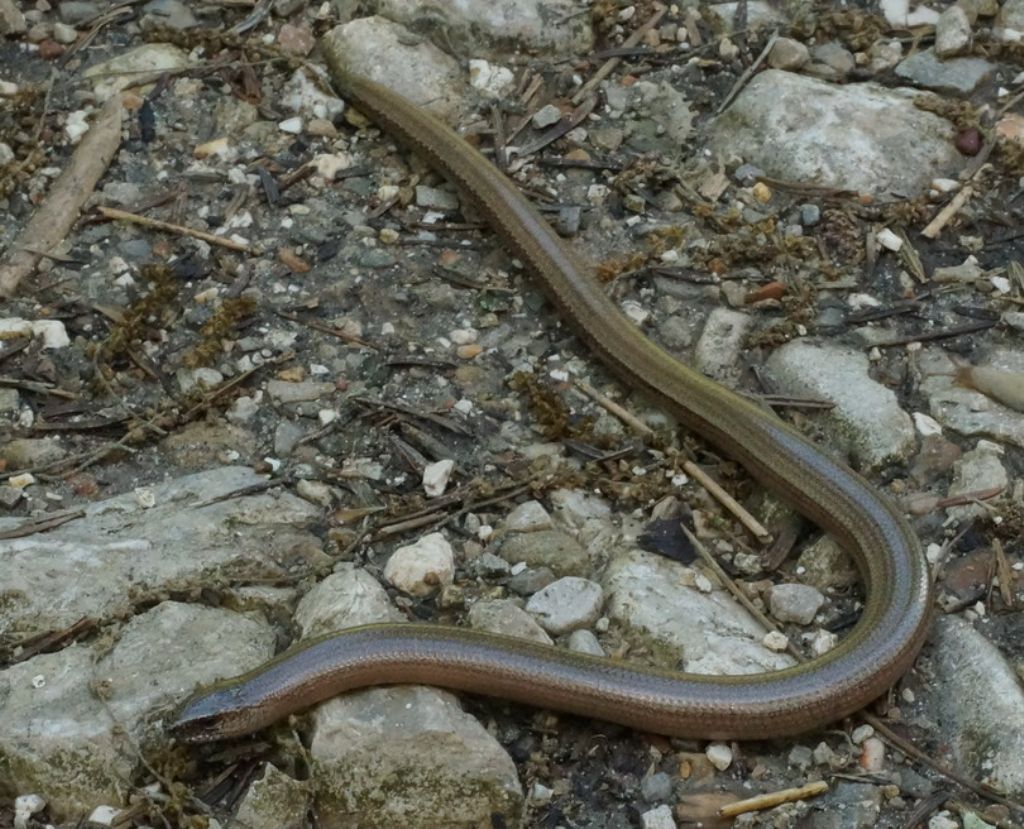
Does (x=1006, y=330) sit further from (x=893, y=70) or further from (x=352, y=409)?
(x=352, y=409)

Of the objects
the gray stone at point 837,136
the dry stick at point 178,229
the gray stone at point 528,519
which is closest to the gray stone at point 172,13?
the dry stick at point 178,229

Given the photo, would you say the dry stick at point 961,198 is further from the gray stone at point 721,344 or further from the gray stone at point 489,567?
the gray stone at point 489,567

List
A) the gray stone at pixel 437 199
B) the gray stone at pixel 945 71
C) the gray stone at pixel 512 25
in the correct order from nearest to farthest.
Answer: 1. the gray stone at pixel 437 199
2. the gray stone at pixel 945 71
3. the gray stone at pixel 512 25

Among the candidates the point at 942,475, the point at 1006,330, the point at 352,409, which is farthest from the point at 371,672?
the point at 1006,330

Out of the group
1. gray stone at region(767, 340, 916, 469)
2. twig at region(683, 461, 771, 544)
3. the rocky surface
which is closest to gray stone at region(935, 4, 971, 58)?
the rocky surface

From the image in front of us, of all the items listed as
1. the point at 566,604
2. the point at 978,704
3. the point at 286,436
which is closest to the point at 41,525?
the point at 286,436

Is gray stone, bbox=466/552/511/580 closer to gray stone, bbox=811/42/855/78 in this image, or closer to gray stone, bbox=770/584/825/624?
gray stone, bbox=770/584/825/624
